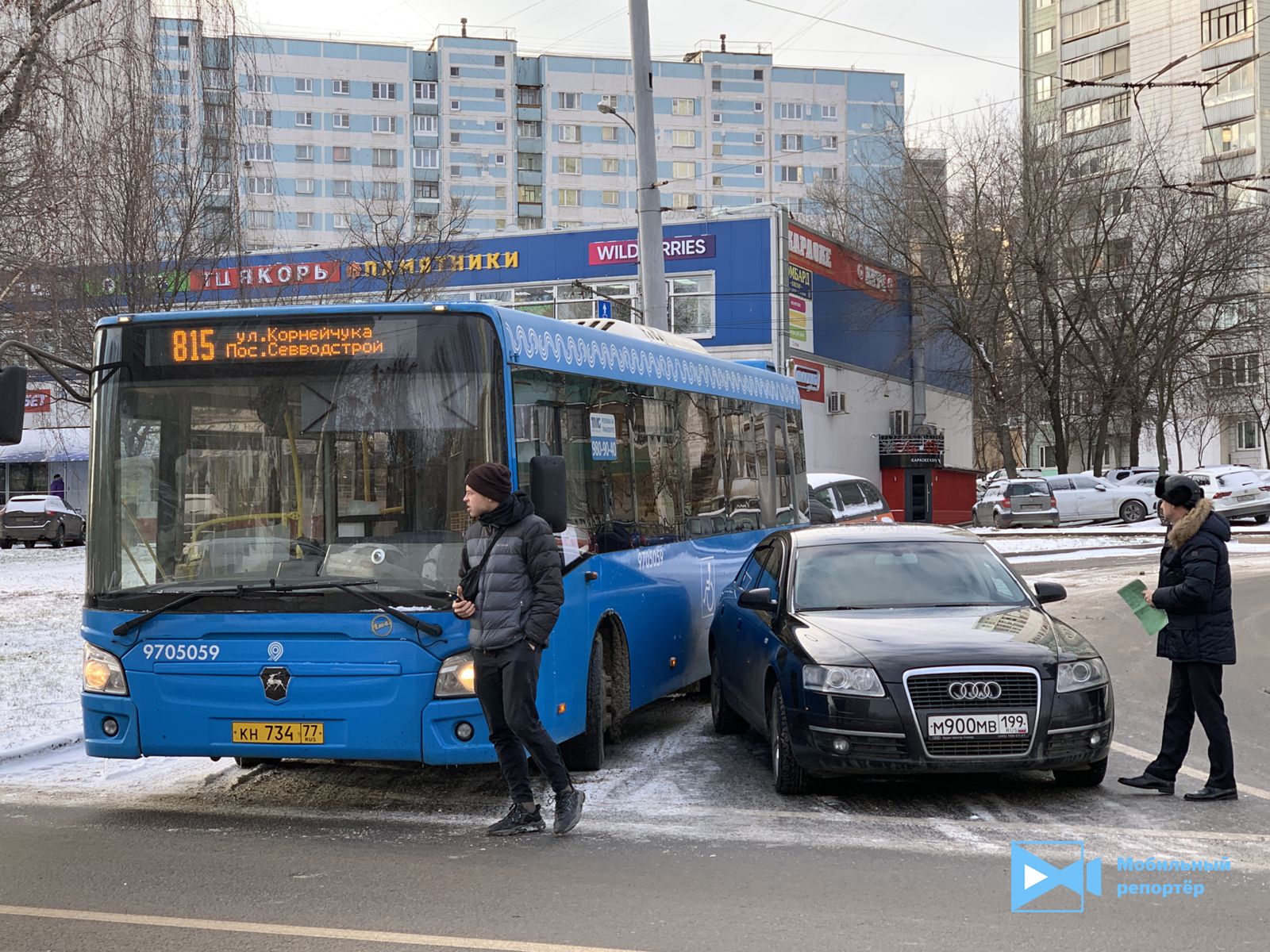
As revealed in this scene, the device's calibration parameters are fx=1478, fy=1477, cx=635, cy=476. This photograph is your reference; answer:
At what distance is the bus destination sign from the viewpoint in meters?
7.70

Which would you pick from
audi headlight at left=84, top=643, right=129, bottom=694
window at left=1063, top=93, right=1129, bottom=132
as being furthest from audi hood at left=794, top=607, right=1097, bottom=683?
window at left=1063, top=93, right=1129, bottom=132

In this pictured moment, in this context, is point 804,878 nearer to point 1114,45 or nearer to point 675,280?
point 675,280

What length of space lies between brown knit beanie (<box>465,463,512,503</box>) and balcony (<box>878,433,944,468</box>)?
4367 cm

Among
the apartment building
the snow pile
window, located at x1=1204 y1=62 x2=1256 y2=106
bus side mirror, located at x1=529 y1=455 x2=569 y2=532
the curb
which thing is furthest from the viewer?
the apartment building

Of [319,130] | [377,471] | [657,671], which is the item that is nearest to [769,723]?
[657,671]

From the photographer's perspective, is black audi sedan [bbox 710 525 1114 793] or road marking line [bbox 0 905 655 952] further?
black audi sedan [bbox 710 525 1114 793]

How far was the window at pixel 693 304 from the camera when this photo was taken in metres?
46.6

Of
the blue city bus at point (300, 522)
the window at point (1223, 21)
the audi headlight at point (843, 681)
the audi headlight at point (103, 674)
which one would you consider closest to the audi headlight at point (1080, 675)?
the audi headlight at point (843, 681)

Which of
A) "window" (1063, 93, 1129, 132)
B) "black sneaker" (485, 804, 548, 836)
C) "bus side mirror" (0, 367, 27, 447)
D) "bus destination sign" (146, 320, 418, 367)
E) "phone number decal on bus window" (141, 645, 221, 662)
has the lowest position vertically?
"black sneaker" (485, 804, 548, 836)

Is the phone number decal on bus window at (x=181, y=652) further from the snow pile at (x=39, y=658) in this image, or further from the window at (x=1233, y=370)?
the window at (x=1233, y=370)

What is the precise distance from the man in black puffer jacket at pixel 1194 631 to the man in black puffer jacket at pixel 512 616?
3.27 m

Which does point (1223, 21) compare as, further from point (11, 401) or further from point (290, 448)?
point (11, 401)

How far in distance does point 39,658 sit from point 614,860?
961 cm

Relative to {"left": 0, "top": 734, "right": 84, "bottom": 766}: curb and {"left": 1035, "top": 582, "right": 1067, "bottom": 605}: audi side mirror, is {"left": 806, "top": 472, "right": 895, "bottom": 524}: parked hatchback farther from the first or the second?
{"left": 0, "top": 734, "right": 84, "bottom": 766}: curb
